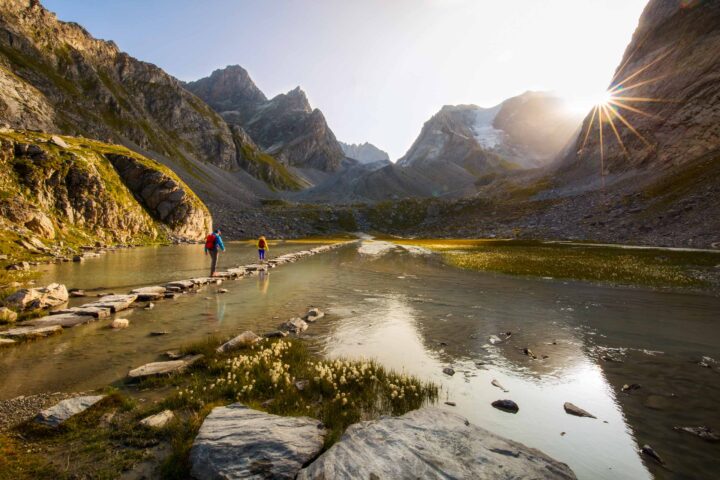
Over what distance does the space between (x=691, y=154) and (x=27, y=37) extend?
235 m

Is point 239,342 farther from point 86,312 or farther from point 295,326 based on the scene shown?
point 86,312

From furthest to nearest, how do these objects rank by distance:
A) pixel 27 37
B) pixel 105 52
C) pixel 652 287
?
pixel 105 52
pixel 27 37
pixel 652 287

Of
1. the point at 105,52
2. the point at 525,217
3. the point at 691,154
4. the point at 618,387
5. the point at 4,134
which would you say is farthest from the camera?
the point at 105,52

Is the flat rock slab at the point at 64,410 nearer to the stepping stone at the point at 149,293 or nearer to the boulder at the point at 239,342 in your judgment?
the boulder at the point at 239,342

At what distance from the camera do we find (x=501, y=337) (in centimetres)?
1255

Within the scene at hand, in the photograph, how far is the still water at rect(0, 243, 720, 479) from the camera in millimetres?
6422

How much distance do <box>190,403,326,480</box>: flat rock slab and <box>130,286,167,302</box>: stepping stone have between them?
44.9 ft

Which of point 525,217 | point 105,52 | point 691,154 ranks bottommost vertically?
point 525,217

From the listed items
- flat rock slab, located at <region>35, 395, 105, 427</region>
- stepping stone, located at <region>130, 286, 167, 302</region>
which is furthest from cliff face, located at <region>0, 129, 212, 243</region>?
flat rock slab, located at <region>35, 395, 105, 427</region>

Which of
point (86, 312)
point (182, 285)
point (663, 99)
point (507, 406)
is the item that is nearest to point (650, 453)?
point (507, 406)

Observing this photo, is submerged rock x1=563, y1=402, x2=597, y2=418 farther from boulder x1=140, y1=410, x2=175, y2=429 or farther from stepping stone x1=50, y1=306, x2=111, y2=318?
stepping stone x1=50, y1=306, x2=111, y2=318

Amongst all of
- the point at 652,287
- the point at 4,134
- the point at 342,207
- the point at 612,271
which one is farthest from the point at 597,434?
the point at 342,207

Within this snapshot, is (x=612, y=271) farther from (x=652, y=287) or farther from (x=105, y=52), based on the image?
(x=105, y=52)

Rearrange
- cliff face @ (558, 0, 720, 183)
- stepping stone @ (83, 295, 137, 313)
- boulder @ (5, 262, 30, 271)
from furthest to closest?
1. cliff face @ (558, 0, 720, 183)
2. boulder @ (5, 262, 30, 271)
3. stepping stone @ (83, 295, 137, 313)
